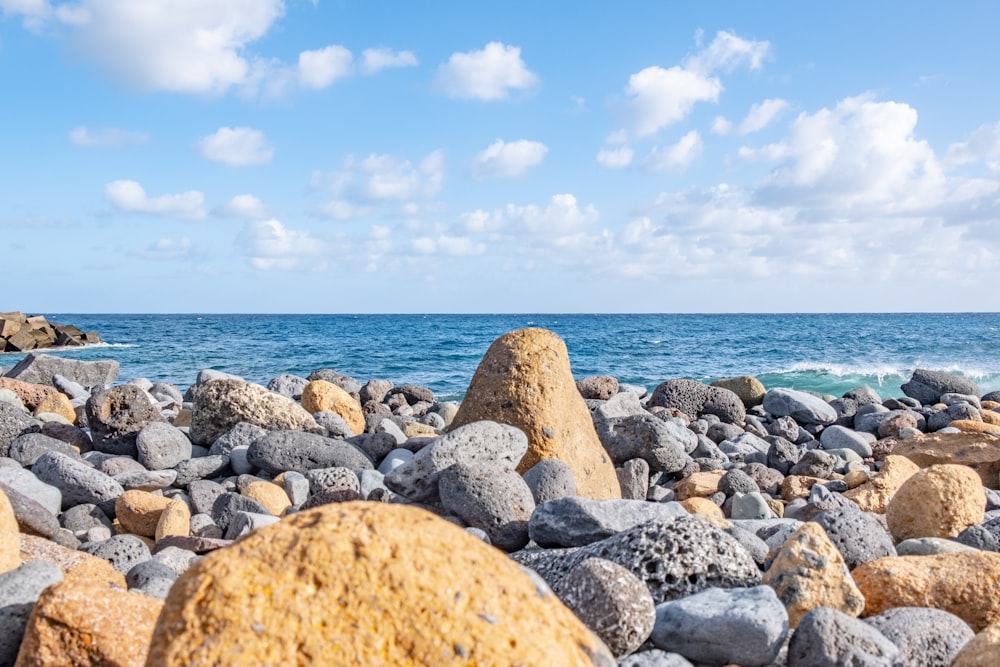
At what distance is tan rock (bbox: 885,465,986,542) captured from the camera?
4.81m

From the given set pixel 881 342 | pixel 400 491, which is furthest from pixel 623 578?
pixel 881 342

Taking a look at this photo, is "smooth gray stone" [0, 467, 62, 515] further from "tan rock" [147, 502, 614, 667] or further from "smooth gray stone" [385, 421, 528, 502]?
"tan rock" [147, 502, 614, 667]

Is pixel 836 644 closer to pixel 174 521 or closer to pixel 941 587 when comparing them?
pixel 941 587

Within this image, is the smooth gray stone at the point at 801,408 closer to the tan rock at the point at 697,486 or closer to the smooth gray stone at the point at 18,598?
the tan rock at the point at 697,486

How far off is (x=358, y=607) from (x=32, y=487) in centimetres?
454

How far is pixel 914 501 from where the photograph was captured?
4.88 metres

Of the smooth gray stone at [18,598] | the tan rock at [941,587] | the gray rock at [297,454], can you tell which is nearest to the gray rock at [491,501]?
the tan rock at [941,587]

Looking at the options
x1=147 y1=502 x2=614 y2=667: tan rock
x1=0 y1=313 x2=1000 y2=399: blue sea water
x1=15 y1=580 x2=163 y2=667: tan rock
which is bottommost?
x1=0 y1=313 x2=1000 y2=399: blue sea water

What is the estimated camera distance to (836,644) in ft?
9.15

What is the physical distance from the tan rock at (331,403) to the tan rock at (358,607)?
254 inches

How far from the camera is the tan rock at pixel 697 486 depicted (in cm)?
675

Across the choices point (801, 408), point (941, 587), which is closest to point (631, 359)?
point (801, 408)

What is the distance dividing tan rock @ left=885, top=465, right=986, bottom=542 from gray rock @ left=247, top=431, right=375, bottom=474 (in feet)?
12.7

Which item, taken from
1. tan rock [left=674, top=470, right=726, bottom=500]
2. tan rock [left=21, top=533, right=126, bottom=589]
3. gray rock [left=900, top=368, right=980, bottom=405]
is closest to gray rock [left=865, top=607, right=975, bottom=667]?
tan rock [left=21, top=533, right=126, bottom=589]
